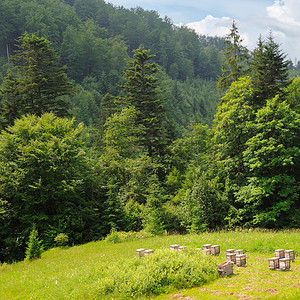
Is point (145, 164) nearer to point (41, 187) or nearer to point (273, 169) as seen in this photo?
point (41, 187)

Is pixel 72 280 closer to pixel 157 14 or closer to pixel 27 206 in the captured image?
pixel 27 206

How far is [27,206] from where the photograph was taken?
84.6 feet

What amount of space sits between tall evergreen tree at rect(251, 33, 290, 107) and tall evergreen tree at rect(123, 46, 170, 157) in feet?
37.7

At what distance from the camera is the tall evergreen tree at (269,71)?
30327 mm

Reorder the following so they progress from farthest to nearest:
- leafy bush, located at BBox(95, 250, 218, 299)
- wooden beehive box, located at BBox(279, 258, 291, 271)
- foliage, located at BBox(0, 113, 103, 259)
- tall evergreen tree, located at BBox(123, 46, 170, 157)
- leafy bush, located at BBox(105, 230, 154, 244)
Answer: tall evergreen tree, located at BBox(123, 46, 170, 157) → foliage, located at BBox(0, 113, 103, 259) → leafy bush, located at BBox(105, 230, 154, 244) → wooden beehive box, located at BBox(279, 258, 291, 271) → leafy bush, located at BBox(95, 250, 218, 299)

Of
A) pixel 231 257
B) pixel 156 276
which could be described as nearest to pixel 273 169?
pixel 231 257

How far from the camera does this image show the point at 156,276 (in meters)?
10.2

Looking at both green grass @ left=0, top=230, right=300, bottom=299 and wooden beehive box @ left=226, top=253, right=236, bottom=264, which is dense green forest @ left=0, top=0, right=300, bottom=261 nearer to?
green grass @ left=0, top=230, right=300, bottom=299

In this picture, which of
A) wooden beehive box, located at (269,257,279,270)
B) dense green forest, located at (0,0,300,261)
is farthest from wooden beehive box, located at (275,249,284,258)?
dense green forest, located at (0,0,300,261)

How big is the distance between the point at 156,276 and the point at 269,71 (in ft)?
89.2

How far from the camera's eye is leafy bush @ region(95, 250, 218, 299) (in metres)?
9.81

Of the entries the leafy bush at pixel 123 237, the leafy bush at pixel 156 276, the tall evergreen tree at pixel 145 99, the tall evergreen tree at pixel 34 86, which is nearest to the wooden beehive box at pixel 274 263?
the leafy bush at pixel 156 276

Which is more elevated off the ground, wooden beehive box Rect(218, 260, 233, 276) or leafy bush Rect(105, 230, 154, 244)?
wooden beehive box Rect(218, 260, 233, 276)

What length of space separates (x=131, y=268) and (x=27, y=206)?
58.5ft
